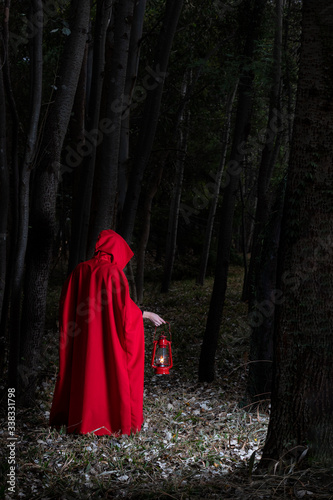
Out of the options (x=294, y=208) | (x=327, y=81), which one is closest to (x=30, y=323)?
(x=294, y=208)

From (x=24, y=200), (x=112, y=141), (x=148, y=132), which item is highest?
(x=148, y=132)

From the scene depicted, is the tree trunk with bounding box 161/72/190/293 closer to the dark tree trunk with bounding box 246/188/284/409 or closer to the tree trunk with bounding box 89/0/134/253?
the tree trunk with bounding box 89/0/134/253

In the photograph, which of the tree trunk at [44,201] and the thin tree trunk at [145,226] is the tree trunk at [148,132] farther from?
the thin tree trunk at [145,226]

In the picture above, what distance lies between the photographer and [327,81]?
3564mm

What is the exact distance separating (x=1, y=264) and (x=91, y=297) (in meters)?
1.63

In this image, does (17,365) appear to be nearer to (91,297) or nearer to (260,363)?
(91,297)

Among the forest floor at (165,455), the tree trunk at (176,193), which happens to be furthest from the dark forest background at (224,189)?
the tree trunk at (176,193)

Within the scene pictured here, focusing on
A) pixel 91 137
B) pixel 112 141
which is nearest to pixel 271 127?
pixel 91 137

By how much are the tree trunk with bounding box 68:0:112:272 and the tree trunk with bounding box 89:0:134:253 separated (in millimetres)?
779

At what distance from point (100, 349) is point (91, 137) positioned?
367cm

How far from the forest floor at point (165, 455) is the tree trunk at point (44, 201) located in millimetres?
778

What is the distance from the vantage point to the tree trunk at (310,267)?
3.57m

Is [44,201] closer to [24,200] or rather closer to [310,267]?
[24,200]

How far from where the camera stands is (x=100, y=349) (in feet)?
17.7
